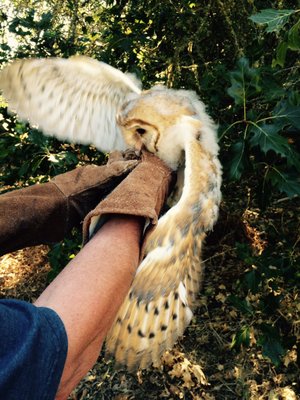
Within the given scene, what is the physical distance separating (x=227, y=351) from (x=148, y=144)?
238 centimetres

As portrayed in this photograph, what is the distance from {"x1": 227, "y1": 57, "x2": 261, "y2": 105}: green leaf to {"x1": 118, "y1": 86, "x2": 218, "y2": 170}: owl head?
200 mm

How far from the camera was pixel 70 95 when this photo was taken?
2.30 metres

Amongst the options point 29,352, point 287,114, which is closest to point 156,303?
point 29,352

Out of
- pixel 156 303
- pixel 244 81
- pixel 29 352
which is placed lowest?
pixel 156 303

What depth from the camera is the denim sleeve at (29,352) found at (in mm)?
725

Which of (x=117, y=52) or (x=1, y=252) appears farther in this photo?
(x=117, y=52)

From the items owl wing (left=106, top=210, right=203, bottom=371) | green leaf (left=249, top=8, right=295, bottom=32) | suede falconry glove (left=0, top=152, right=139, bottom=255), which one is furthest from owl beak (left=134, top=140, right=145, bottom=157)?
green leaf (left=249, top=8, right=295, bottom=32)

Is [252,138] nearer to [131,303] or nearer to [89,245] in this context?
[131,303]

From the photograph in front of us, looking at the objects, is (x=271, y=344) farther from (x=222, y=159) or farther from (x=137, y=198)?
(x=137, y=198)

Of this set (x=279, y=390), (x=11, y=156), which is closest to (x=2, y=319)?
(x=11, y=156)

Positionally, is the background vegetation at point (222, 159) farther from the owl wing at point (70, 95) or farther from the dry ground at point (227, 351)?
the owl wing at point (70, 95)

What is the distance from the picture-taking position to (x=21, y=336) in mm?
749

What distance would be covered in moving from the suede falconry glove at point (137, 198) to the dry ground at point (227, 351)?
1307mm

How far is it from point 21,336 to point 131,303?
0.68 meters
